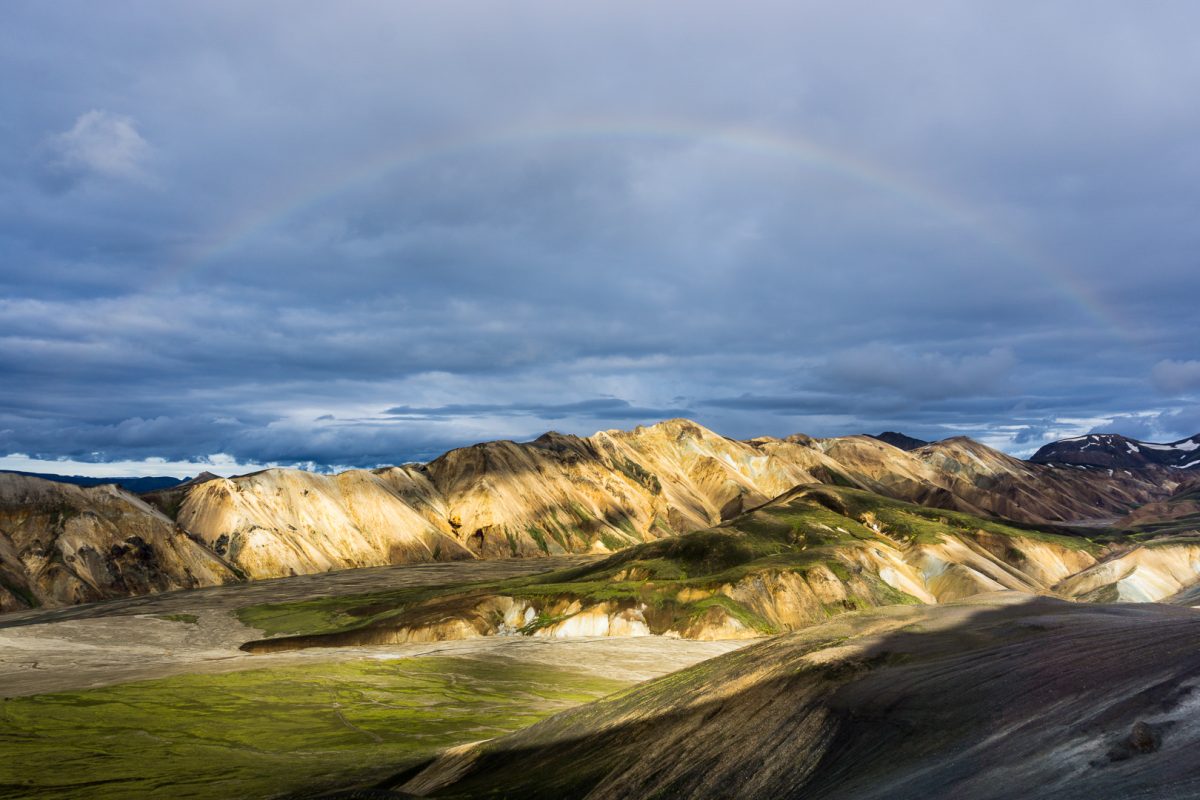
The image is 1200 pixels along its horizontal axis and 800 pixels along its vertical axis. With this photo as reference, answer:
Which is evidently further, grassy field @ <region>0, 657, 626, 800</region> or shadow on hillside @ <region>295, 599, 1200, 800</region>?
grassy field @ <region>0, 657, 626, 800</region>

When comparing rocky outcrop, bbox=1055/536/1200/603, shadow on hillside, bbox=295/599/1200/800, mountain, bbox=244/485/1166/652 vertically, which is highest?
shadow on hillside, bbox=295/599/1200/800

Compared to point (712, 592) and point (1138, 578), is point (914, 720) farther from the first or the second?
point (1138, 578)

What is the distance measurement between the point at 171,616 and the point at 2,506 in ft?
215

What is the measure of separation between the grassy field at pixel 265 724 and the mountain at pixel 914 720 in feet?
86.5

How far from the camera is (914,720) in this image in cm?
2720

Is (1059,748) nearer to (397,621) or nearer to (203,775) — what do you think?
(203,775)

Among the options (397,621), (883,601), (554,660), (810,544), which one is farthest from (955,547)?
(397,621)

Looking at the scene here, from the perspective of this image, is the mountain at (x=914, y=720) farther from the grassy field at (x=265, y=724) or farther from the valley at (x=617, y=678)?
the grassy field at (x=265, y=724)

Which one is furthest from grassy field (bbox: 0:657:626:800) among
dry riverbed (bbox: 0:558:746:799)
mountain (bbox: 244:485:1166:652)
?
mountain (bbox: 244:485:1166:652)

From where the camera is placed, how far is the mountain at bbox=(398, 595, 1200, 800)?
20312mm

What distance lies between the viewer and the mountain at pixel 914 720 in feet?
66.6

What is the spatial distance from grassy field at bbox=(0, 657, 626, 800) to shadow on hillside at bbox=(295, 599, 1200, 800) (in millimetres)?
26326

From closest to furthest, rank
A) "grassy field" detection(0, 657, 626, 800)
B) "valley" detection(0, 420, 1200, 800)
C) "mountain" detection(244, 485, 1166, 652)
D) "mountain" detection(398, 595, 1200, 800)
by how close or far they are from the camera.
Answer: "mountain" detection(398, 595, 1200, 800) → "valley" detection(0, 420, 1200, 800) → "grassy field" detection(0, 657, 626, 800) → "mountain" detection(244, 485, 1166, 652)

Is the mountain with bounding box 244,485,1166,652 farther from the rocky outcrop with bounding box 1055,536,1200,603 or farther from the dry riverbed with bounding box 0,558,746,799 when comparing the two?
the dry riverbed with bounding box 0,558,746,799
